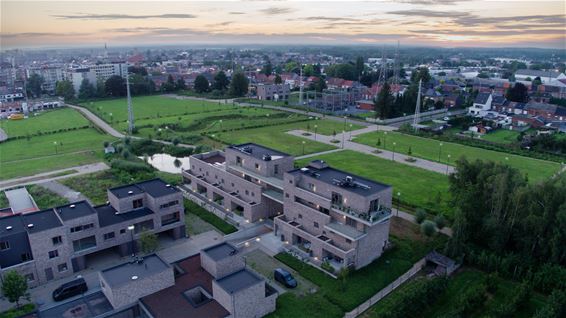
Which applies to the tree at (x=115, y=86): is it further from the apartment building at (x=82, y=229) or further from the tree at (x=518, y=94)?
the tree at (x=518, y=94)

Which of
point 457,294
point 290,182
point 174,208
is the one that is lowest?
point 457,294

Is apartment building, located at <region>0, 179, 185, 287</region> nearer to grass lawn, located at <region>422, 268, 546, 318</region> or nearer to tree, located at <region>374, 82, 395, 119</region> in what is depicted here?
grass lawn, located at <region>422, 268, 546, 318</region>

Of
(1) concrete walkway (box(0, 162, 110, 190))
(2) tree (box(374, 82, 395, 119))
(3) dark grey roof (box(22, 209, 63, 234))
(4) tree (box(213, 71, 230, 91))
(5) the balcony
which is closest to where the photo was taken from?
(3) dark grey roof (box(22, 209, 63, 234))

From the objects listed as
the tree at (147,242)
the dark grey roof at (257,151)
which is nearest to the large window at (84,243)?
the tree at (147,242)

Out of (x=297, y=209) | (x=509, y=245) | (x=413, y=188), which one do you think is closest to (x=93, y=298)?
(x=297, y=209)

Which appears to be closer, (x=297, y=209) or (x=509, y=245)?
(x=509, y=245)

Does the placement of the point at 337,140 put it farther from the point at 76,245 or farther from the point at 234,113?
the point at 76,245

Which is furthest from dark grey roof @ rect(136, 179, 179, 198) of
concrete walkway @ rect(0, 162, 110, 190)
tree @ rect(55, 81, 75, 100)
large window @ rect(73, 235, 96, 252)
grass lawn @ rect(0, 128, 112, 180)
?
tree @ rect(55, 81, 75, 100)
